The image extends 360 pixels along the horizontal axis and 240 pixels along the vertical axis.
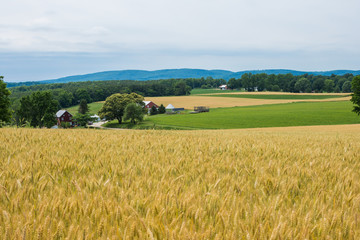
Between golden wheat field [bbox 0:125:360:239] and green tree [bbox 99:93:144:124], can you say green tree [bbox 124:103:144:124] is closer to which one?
green tree [bbox 99:93:144:124]

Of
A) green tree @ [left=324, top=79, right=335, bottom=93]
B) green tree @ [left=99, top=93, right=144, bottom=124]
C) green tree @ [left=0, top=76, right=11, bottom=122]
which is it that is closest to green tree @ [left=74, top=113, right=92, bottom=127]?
green tree @ [left=99, top=93, right=144, bottom=124]

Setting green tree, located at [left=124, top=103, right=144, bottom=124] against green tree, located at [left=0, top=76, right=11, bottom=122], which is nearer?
green tree, located at [left=0, top=76, right=11, bottom=122]

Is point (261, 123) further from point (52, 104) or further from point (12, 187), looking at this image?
point (12, 187)

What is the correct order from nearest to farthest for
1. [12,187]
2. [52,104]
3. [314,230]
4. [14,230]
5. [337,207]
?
[14,230], [314,230], [337,207], [12,187], [52,104]

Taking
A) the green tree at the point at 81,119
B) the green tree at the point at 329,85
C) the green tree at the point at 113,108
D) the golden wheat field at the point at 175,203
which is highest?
the green tree at the point at 329,85

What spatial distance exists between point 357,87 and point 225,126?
28051 millimetres

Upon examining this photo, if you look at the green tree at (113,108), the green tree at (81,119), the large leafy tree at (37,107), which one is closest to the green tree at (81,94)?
the green tree at (113,108)

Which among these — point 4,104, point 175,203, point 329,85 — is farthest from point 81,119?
point 329,85

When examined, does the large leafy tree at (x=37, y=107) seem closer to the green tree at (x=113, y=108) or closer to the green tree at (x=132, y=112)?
the green tree at (x=113, y=108)

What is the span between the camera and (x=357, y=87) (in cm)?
5803

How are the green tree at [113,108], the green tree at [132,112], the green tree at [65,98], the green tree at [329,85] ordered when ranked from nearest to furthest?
the green tree at [132,112] < the green tree at [113,108] < the green tree at [65,98] < the green tree at [329,85]

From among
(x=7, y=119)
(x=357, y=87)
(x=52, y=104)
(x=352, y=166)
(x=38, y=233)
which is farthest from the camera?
(x=52, y=104)

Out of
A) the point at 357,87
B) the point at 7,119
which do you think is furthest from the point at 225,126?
the point at 7,119

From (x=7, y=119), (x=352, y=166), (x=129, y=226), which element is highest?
(x=129, y=226)
